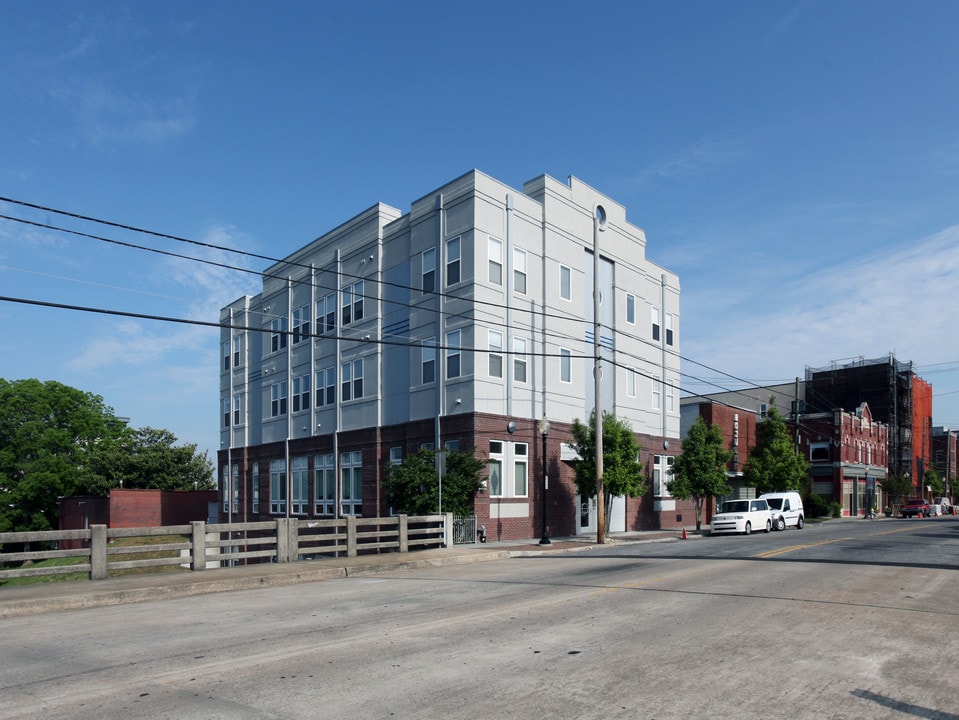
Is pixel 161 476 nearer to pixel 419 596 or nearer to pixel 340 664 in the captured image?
pixel 419 596

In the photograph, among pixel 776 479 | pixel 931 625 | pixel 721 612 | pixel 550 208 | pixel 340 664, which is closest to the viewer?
pixel 340 664

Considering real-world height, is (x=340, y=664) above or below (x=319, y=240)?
below

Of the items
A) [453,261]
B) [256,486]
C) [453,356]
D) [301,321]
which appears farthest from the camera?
[256,486]

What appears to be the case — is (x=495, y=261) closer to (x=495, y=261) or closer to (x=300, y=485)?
(x=495, y=261)

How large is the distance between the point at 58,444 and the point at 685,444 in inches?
1957

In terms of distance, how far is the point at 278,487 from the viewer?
4631 cm

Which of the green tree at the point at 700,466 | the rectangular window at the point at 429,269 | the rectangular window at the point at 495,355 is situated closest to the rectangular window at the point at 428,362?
the rectangular window at the point at 429,269

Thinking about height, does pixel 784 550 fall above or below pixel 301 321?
below

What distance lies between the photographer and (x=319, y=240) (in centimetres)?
4322

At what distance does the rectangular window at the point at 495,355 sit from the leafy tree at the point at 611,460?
14.1ft

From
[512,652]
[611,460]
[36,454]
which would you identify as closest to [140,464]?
[36,454]

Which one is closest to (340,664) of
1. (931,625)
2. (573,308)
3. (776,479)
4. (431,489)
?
(931,625)

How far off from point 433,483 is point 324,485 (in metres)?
13.2

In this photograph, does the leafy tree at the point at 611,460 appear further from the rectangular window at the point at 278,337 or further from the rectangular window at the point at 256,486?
the rectangular window at the point at 256,486
